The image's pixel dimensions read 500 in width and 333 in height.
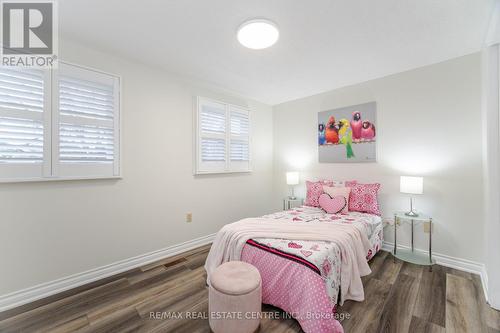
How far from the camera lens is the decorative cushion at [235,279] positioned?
4.75 feet

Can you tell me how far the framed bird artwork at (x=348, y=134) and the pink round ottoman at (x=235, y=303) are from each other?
253cm

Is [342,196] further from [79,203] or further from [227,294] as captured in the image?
[79,203]

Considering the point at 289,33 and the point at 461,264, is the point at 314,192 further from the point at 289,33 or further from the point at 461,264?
the point at 289,33

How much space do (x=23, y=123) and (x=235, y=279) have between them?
2317 millimetres

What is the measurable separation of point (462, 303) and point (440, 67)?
2.58 metres

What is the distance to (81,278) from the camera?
2152 mm

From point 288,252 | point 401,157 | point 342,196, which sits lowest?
point 288,252

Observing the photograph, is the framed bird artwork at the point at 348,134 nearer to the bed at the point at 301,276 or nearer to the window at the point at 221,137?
the window at the point at 221,137

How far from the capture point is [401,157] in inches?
112

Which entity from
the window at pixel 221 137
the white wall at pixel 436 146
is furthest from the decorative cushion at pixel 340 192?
the window at pixel 221 137

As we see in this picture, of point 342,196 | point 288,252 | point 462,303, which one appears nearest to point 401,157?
point 342,196

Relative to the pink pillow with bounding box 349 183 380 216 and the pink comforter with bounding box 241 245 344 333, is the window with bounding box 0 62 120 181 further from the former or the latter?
the pink pillow with bounding box 349 183 380 216

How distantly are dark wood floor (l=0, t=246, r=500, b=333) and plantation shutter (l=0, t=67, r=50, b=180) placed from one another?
1228mm

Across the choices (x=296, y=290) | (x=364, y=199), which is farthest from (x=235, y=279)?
(x=364, y=199)
